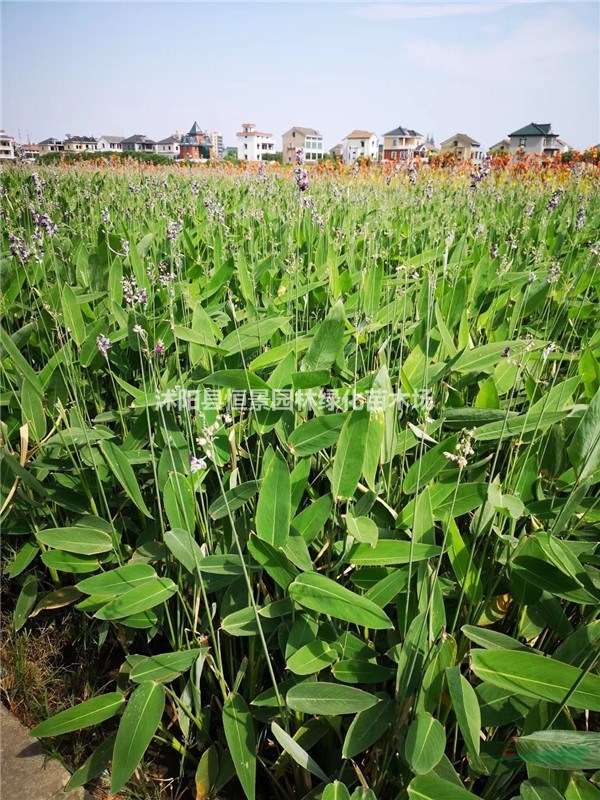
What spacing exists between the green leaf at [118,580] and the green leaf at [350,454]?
1.13ft

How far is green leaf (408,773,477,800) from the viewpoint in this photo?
2.00 ft

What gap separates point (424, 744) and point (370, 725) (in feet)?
0.39

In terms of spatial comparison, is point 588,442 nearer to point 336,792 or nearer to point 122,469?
point 336,792

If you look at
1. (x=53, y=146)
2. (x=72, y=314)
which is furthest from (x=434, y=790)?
(x=53, y=146)

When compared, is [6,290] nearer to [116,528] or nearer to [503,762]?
[116,528]

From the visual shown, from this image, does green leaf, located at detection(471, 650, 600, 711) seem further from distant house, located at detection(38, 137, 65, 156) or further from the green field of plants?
distant house, located at detection(38, 137, 65, 156)

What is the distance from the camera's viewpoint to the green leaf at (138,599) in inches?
32.4

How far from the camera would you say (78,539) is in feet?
3.17

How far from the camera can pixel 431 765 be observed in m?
0.60

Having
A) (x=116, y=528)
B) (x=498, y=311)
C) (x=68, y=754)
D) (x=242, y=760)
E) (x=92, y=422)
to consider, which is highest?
(x=498, y=311)

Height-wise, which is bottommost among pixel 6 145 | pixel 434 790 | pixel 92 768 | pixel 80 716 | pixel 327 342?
pixel 92 768

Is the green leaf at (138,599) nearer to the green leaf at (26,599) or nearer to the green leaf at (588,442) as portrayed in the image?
the green leaf at (26,599)

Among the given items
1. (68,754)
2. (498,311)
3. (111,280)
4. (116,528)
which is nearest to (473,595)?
(116,528)

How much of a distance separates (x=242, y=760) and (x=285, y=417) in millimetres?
574
